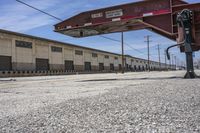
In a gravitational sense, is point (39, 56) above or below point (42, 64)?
above

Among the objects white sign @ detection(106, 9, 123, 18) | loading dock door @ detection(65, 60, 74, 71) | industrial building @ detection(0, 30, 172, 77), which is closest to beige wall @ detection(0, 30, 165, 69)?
industrial building @ detection(0, 30, 172, 77)

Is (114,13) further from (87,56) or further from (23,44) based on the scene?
(87,56)

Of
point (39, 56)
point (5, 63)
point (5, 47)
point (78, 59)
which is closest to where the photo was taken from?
point (5, 63)

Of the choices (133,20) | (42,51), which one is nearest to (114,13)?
(133,20)

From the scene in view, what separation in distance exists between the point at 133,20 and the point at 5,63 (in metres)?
32.5

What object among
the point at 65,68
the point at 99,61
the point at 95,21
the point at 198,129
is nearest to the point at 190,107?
the point at 198,129

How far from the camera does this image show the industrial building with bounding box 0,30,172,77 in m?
45.4

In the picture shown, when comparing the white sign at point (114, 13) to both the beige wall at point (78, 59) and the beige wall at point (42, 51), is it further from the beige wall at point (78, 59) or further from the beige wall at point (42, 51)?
the beige wall at point (78, 59)

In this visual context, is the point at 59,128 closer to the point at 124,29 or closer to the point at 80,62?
the point at 124,29

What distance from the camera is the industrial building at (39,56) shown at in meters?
45.4

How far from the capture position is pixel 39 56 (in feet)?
178

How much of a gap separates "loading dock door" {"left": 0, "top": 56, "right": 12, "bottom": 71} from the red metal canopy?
90.9 ft

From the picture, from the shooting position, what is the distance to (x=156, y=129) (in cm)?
381

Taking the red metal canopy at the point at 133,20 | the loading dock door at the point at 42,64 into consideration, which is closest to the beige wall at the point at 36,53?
the loading dock door at the point at 42,64
